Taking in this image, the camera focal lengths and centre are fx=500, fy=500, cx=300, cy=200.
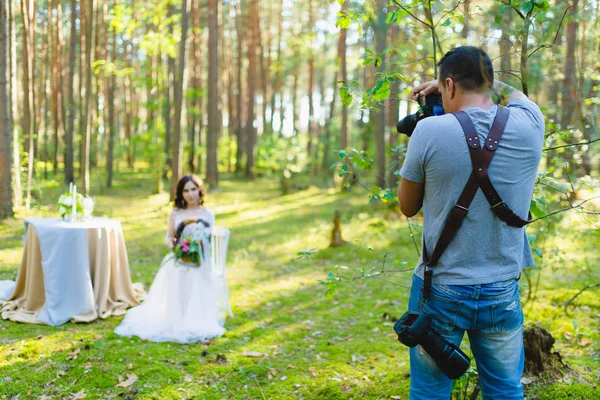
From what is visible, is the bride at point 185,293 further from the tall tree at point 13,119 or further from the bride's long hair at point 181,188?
the tall tree at point 13,119

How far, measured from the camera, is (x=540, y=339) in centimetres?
339

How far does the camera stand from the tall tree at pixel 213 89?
1512 cm

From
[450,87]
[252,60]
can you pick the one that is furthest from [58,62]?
[450,87]

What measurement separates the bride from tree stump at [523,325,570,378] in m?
2.90

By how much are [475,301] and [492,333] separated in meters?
0.18

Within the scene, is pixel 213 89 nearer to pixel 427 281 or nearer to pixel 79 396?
pixel 79 396

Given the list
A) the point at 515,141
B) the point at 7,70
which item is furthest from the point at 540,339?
the point at 7,70

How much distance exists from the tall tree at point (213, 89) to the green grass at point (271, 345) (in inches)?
297

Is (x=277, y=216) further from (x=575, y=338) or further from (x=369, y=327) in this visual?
(x=575, y=338)

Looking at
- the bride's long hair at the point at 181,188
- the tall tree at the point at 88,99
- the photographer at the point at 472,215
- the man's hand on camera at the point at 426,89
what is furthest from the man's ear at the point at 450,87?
the tall tree at the point at 88,99

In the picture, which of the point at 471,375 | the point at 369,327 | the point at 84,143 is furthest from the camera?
the point at 84,143

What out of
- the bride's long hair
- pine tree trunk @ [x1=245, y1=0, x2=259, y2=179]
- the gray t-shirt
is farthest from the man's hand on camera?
pine tree trunk @ [x1=245, y1=0, x2=259, y2=179]

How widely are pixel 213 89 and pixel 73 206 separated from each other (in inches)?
436

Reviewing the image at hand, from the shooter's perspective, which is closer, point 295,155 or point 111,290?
point 111,290
